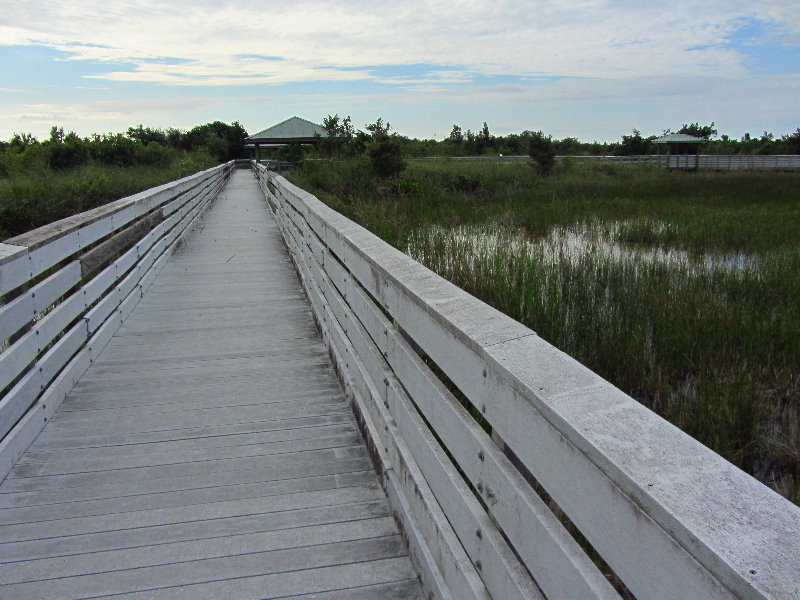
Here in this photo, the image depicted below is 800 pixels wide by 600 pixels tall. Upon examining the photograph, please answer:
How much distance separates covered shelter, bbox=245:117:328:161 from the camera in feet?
165

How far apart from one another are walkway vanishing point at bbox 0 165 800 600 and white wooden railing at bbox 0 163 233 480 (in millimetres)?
20

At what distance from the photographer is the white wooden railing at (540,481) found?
0.81 metres

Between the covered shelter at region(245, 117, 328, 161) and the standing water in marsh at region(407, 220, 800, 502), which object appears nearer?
the standing water in marsh at region(407, 220, 800, 502)

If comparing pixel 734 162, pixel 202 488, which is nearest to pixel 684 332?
pixel 202 488

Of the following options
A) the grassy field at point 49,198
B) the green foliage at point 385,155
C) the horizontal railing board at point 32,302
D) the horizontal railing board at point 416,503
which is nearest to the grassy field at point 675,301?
the horizontal railing board at point 416,503

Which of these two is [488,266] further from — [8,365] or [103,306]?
[8,365]

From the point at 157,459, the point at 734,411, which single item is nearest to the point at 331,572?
the point at 157,459

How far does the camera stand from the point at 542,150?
31.6 meters

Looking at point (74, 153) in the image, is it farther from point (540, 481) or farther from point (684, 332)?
point (540, 481)

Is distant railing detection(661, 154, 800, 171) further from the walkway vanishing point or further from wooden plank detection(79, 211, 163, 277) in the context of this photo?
the walkway vanishing point

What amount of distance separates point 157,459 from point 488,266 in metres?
5.44

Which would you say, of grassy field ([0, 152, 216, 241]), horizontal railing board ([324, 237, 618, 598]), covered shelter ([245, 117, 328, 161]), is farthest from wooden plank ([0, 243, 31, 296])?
covered shelter ([245, 117, 328, 161])

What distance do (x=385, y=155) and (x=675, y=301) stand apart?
68.0ft

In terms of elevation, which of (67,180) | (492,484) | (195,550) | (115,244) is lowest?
(195,550)
